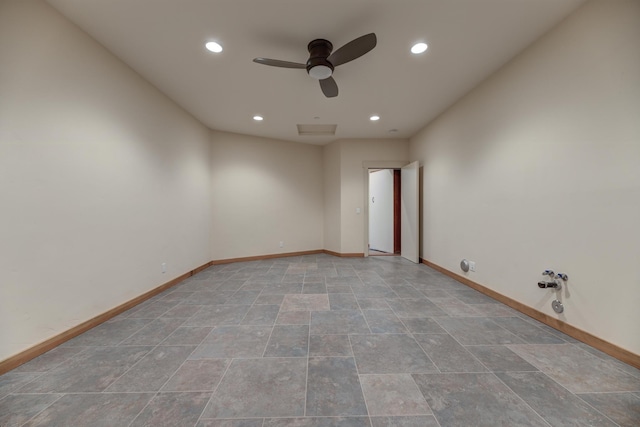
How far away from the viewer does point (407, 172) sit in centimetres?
470

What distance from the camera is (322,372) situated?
4.80ft

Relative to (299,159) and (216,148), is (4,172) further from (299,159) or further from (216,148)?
(299,159)

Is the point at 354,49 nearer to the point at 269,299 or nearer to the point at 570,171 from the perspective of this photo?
the point at 570,171

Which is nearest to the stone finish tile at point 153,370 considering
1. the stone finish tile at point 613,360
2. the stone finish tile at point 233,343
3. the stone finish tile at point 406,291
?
the stone finish tile at point 233,343

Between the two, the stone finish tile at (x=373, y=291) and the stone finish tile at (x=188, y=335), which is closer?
the stone finish tile at (x=188, y=335)

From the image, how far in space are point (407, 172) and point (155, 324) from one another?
4.72 meters

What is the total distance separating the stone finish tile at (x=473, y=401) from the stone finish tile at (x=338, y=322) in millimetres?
651

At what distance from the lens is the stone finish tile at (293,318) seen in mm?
2111

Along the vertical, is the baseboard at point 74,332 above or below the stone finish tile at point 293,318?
above

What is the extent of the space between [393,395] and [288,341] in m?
0.87

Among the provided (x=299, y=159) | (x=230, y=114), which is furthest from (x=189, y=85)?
(x=299, y=159)

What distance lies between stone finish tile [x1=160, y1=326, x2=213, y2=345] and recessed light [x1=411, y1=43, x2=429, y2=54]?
3.31 meters

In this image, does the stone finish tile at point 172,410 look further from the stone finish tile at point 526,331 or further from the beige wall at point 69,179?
the stone finish tile at point 526,331

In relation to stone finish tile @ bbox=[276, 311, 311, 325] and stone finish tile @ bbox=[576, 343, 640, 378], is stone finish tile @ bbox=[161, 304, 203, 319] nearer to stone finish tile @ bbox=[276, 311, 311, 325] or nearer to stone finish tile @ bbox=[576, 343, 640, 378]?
stone finish tile @ bbox=[276, 311, 311, 325]
